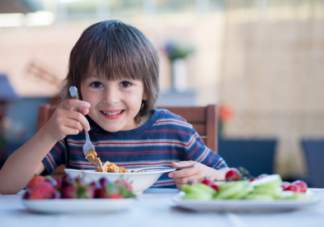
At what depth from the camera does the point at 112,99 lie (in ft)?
3.24

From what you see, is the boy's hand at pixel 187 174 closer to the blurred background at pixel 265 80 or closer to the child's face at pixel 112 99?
the child's face at pixel 112 99

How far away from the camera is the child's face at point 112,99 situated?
1004 mm

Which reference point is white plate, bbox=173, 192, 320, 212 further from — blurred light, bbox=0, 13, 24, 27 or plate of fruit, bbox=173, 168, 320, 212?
blurred light, bbox=0, 13, 24, 27

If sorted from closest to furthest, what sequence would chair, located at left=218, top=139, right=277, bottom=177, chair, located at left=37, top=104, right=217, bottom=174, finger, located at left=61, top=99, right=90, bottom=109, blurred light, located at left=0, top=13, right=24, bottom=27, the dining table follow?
the dining table
finger, located at left=61, top=99, right=90, bottom=109
chair, located at left=37, top=104, right=217, bottom=174
chair, located at left=218, top=139, right=277, bottom=177
blurred light, located at left=0, top=13, right=24, bottom=27

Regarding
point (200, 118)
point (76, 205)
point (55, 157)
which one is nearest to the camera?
point (76, 205)

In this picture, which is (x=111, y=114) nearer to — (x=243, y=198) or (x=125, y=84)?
(x=125, y=84)

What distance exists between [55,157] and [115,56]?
32 cm

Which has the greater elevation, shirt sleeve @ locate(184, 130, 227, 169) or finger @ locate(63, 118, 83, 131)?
finger @ locate(63, 118, 83, 131)

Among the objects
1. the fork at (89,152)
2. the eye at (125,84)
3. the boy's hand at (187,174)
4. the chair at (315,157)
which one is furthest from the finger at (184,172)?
the chair at (315,157)

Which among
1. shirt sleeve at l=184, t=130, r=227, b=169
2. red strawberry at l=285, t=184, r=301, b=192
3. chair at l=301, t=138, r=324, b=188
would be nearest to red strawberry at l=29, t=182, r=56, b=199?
red strawberry at l=285, t=184, r=301, b=192

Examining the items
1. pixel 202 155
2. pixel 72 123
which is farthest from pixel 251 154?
pixel 72 123

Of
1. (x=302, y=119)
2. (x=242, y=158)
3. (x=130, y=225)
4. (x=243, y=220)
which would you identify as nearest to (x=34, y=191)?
(x=130, y=225)

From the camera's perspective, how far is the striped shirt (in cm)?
114

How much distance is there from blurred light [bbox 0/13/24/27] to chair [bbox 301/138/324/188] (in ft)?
14.7
